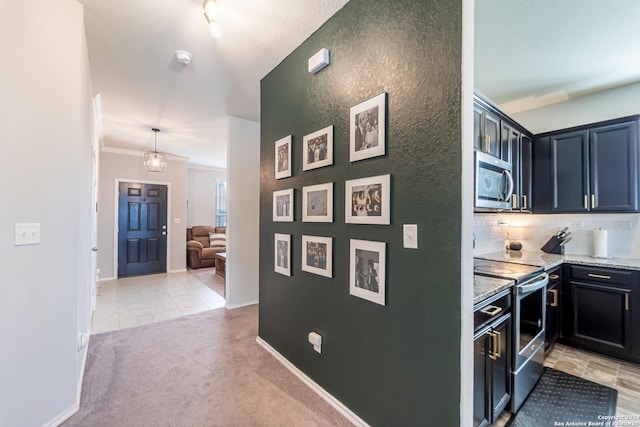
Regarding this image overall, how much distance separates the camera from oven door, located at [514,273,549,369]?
169 cm

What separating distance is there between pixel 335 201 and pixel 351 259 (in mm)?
423

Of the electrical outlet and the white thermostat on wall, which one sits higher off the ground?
the white thermostat on wall

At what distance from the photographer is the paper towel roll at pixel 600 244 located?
2711 mm

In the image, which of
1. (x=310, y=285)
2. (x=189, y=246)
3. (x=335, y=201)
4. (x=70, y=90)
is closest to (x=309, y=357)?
(x=310, y=285)

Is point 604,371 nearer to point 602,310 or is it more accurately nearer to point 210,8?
point 602,310

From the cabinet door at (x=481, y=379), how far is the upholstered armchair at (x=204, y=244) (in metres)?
6.26

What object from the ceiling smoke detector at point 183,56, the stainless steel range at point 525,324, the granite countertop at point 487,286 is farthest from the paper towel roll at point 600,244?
the ceiling smoke detector at point 183,56

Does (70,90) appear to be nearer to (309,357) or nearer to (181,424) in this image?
(181,424)

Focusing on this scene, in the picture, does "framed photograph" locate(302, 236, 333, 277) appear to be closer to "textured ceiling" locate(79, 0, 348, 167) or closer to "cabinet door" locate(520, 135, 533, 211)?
"textured ceiling" locate(79, 0, 348, 167)

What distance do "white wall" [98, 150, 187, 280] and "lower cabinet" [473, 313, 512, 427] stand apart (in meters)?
6.43

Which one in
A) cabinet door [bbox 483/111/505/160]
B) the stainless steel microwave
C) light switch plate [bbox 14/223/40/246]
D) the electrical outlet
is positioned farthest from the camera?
the electrical outlet

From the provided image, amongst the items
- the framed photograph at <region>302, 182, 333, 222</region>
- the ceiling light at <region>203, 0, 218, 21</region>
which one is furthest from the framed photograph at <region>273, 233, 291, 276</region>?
the ceiling light at <region>203, 0, 218, 21</region>

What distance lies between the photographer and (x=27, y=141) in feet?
4.92

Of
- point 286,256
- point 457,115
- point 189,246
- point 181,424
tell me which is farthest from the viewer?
point 189,246
